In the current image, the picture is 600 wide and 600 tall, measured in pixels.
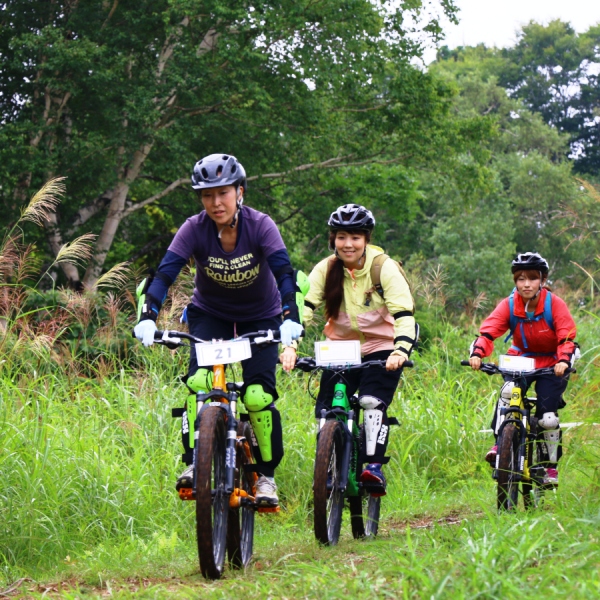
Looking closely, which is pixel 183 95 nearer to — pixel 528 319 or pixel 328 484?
pixel 528 319

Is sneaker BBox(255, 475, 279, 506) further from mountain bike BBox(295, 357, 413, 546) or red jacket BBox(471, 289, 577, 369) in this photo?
red jacket BBox(471, 289, 577, 369)

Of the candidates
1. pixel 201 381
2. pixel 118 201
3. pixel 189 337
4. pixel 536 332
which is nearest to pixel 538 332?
pixel 536 332

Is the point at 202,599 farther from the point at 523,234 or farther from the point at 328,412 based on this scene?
the point at 523,234

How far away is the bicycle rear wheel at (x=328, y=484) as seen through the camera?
20.0 feet

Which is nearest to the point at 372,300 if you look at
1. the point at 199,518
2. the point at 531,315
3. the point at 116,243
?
the point at 531,315

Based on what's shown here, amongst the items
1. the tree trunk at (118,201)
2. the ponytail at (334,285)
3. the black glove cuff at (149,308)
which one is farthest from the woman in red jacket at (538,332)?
the tree trunk at (118,201)

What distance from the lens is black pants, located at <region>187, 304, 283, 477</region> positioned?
19.6 feet

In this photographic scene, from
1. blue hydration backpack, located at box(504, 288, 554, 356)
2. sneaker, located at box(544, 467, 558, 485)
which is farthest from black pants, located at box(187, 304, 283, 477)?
blue hydration backpack, located at box(504, 288, 554, 356)

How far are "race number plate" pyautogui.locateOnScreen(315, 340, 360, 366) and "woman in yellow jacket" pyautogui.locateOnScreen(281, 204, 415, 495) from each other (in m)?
0.24

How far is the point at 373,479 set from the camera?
6.68 m

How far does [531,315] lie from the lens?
25.6 ft

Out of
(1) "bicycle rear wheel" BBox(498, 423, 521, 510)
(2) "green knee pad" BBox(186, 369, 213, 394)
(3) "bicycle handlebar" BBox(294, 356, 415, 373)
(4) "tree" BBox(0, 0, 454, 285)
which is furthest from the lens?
(4) "tree" BBox(0, 0, 454, 285)

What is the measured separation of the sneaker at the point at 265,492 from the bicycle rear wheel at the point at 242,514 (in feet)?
0.21

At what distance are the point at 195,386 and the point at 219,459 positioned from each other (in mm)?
467
